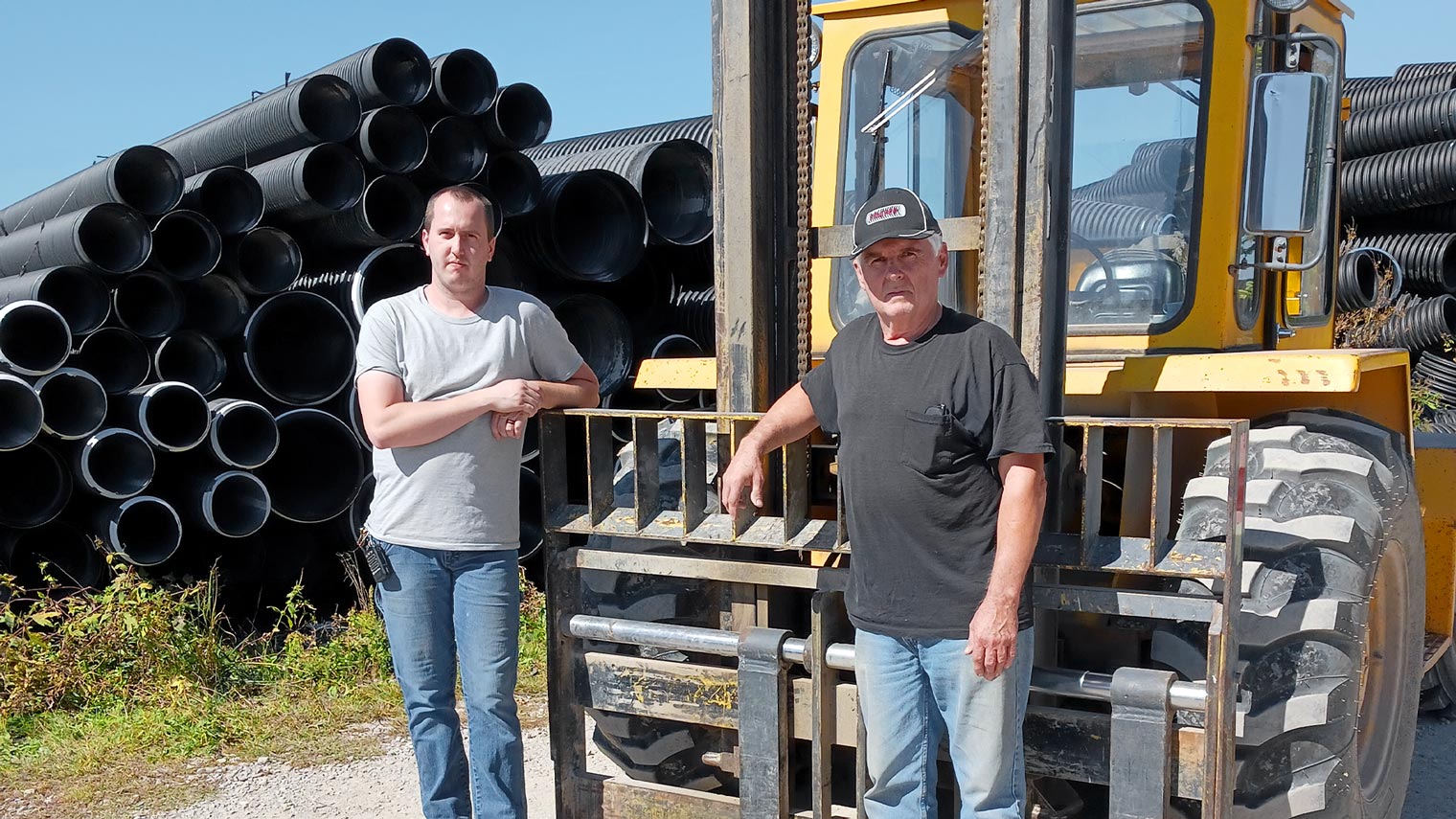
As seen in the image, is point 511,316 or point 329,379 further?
point 329,379

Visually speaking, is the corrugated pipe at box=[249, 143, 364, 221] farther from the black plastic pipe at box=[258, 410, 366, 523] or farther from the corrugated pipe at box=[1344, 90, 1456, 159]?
the corrugated pipe at box=[1344, 90, 1456, 159]

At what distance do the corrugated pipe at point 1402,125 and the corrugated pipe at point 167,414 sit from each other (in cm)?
963

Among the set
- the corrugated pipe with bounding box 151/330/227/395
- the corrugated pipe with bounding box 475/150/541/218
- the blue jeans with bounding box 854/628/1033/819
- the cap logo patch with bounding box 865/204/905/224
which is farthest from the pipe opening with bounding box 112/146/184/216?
the blue jeans with bounding box 854/628/1033/819

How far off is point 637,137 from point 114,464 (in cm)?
387

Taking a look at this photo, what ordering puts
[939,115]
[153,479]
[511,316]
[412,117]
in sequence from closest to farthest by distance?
1. [511,316]
2. [939,115]
3. [153,479]
4. [412,117]

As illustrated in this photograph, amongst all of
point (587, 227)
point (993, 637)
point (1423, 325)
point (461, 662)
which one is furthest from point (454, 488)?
point (1423, 325)

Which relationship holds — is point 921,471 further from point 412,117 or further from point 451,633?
point 412,117

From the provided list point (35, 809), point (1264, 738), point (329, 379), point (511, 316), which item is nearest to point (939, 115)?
point (511, 316)

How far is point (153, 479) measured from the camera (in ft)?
19.8

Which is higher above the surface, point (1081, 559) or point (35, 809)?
point (1081, 559)

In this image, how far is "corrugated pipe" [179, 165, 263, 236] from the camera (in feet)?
20.5

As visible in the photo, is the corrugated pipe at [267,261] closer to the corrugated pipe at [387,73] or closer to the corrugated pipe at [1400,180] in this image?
the corrugated pipe at [387,73]

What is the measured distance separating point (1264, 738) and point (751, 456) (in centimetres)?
140

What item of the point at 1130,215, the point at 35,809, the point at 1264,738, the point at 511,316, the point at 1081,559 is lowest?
the point at 35,809
